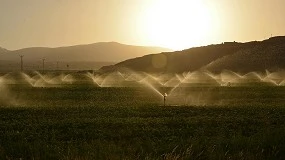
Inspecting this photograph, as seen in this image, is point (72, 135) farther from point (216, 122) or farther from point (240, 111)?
point (240, 111)

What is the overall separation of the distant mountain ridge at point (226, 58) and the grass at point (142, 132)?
10731 centimetres

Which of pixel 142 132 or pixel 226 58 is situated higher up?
pixel 226 58

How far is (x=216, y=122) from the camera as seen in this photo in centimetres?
2856

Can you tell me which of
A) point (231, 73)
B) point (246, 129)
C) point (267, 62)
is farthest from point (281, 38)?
point (246, 129)

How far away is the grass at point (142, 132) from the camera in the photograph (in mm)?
17422

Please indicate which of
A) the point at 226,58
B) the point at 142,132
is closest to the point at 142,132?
the point at 142,132

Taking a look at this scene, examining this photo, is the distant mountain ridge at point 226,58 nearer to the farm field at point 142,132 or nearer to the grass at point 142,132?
the grass at point 142,132

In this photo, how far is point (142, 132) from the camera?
25.2 metres

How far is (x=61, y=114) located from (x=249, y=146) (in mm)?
18013

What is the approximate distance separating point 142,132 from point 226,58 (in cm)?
13360

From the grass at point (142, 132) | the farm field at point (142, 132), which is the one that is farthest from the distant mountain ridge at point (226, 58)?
the farm field at point (142, 132)

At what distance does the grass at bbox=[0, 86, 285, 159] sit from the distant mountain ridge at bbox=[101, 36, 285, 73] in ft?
352

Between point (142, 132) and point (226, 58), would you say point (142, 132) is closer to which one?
point (142, 132)

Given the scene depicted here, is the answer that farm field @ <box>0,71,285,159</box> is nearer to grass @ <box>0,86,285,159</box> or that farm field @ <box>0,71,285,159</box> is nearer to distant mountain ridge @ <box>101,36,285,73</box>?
grass @ <box>0,86,285,159</box>
